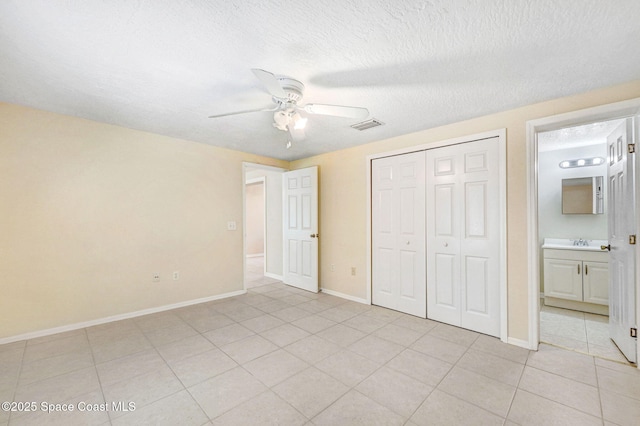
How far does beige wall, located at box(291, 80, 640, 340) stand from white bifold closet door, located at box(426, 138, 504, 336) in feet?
0.47

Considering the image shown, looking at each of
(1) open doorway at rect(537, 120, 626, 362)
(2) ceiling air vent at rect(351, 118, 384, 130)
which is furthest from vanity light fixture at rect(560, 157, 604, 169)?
(2) ceiling air vent at rect(351, 118, 384, 130)

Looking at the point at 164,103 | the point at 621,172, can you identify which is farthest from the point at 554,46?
the point at 164,103

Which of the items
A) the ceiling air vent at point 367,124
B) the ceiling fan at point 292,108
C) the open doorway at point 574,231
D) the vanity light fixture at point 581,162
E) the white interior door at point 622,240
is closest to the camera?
the ceiling fan at point 292,108

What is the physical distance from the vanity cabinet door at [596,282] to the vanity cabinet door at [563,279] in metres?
0.07

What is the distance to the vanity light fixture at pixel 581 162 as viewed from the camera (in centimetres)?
377

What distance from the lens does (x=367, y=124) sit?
3.01m

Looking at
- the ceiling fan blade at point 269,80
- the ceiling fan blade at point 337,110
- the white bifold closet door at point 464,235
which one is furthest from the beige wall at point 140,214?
the ceiling fan blade at point 269,80

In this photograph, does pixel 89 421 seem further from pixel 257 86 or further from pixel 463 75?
pixel 463 75

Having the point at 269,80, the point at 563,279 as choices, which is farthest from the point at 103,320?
the point at 563,279

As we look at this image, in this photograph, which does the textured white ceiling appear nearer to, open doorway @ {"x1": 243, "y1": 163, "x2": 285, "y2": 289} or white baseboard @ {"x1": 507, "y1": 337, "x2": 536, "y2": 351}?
white baseboard @ {"x1": 507, "y1": 337, "x2": 536, "y2": 351}

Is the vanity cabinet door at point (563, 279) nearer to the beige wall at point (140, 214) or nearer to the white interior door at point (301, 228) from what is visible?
the beige wall at point (140, 214)

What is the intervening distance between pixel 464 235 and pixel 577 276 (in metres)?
2.04

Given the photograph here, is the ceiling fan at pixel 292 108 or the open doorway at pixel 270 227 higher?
the ceiling fan at pixel 292 108

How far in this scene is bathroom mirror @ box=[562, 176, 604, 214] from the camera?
3771mm
